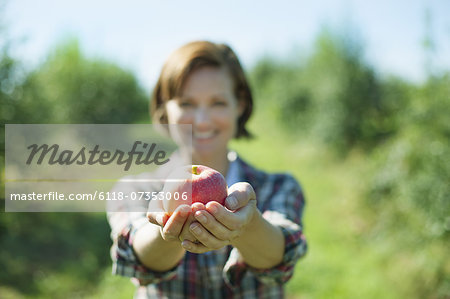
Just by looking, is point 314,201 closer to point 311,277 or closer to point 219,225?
point 311,277

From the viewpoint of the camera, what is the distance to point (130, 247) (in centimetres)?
165

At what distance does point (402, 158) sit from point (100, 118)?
11286 mm

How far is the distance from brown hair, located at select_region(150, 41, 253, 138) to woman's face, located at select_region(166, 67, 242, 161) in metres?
0.04

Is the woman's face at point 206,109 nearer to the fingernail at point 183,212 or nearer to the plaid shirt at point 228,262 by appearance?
the plaid shirt at point 228,262

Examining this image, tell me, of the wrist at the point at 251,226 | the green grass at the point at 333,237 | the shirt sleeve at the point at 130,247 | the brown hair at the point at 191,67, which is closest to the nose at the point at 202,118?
the brown hair at the point at 191,67

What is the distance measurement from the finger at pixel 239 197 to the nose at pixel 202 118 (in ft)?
2.29

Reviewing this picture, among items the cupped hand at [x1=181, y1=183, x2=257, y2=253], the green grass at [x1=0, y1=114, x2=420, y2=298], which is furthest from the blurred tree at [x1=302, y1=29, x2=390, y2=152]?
Answer: the cupped hand at [x1=181, y1=183, x2=257, y2=253]

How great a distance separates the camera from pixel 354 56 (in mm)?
9898

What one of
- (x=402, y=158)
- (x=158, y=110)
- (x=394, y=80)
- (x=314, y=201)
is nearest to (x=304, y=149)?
(x=394, y=80)

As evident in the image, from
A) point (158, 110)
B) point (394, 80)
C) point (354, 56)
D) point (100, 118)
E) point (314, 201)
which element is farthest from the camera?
point (100, 118)

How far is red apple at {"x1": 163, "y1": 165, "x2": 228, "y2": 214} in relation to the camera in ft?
4.37

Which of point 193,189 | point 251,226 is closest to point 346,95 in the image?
point 251,226

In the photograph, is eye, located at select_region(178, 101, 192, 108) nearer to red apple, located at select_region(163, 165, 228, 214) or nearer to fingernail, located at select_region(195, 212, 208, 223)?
red apple, located at select_region(163, 165, 228, 214)

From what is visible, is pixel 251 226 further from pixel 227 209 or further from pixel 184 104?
pixel 184 104
